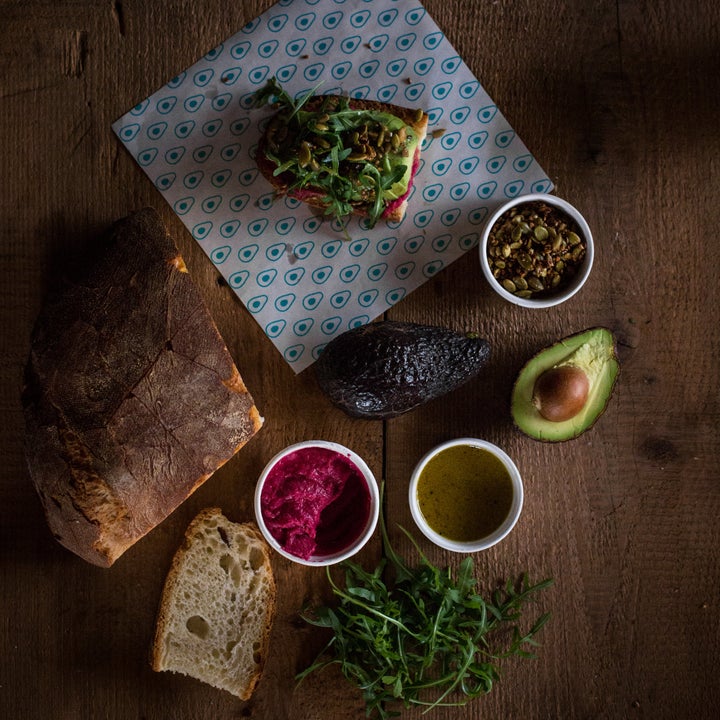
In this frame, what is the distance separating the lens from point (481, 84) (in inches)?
84.4

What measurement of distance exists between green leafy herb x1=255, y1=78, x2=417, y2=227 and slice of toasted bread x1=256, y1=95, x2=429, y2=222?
0.06 ft

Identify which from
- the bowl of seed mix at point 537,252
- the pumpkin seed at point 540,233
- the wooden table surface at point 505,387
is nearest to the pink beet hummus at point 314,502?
the wooden table surface at point 505,387

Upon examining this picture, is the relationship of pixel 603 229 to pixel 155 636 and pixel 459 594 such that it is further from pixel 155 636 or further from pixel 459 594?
pixel 155 636

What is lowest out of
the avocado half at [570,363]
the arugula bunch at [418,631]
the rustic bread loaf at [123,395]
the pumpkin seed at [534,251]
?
the arugula bunch at [418,631]

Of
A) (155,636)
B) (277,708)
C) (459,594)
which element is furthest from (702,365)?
(155,636)

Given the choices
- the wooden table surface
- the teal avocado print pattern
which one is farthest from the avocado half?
the teal avocado print pattern

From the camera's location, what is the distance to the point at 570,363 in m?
1.98

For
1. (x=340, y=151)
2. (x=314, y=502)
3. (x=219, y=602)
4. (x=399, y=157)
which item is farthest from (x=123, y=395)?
(x=399, y=157)

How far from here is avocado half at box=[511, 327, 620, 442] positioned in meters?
2.00

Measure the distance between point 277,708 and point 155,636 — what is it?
0.40 m

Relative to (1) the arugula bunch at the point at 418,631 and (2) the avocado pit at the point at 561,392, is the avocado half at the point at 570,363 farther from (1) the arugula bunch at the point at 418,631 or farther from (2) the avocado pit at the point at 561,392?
(1) the arugula bunch at the point at 418,631

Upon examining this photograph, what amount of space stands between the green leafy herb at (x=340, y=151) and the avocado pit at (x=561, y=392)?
623 millimetres

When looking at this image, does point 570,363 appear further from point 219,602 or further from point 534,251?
point 219,602

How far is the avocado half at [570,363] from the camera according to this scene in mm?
1996
